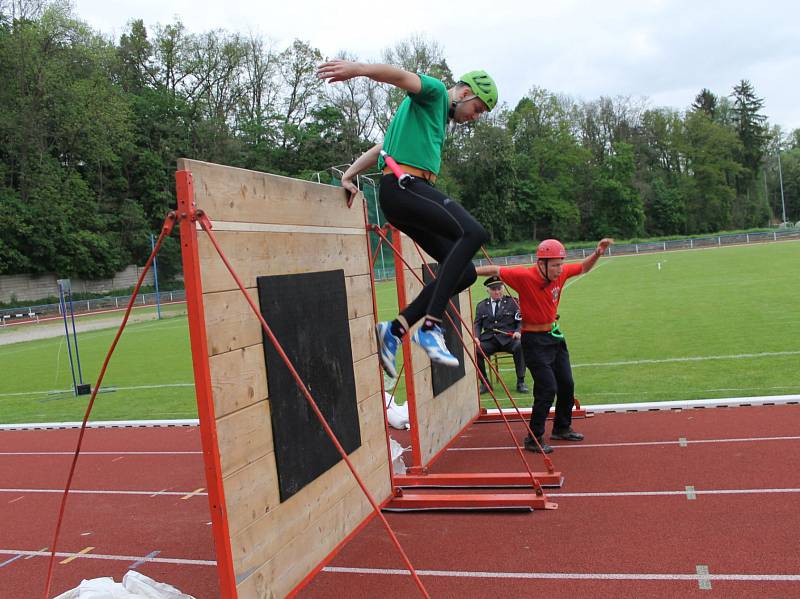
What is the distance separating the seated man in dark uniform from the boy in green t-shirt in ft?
18.3

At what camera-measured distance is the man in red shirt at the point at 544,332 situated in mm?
6438

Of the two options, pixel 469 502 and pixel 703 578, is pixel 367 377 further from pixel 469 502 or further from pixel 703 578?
pixel 703 578

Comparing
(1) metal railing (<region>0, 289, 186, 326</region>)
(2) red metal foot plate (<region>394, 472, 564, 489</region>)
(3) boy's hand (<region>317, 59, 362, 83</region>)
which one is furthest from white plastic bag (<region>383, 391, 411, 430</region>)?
(1) metal railing (<region>0, 289, 186, 326</region>)

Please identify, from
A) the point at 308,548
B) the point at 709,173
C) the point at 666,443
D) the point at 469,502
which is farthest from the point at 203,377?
the point at 709,173

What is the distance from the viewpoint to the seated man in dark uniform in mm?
9414

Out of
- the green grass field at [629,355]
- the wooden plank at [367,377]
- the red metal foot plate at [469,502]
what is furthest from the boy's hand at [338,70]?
the green grass field at [629,355]

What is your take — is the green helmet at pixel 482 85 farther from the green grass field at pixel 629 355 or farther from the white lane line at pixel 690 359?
the white lane line at pixel 690 359

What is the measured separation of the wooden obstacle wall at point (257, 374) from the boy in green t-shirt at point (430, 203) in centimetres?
65

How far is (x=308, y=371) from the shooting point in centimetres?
400

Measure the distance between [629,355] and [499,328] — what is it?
115 inches

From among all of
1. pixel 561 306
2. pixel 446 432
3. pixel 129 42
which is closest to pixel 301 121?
pixel 129 42

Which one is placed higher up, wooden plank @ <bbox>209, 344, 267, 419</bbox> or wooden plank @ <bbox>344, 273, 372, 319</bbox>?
wooden plank @ <bbox>344, 273, 372, 319</bbox>

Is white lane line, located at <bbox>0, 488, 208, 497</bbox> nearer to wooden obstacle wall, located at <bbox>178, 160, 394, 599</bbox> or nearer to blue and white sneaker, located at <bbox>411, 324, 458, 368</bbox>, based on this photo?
wooden obstacle wall, located at <bbox>178, 160, 394, 599</bbox>

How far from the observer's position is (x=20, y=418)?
10.8 metres
